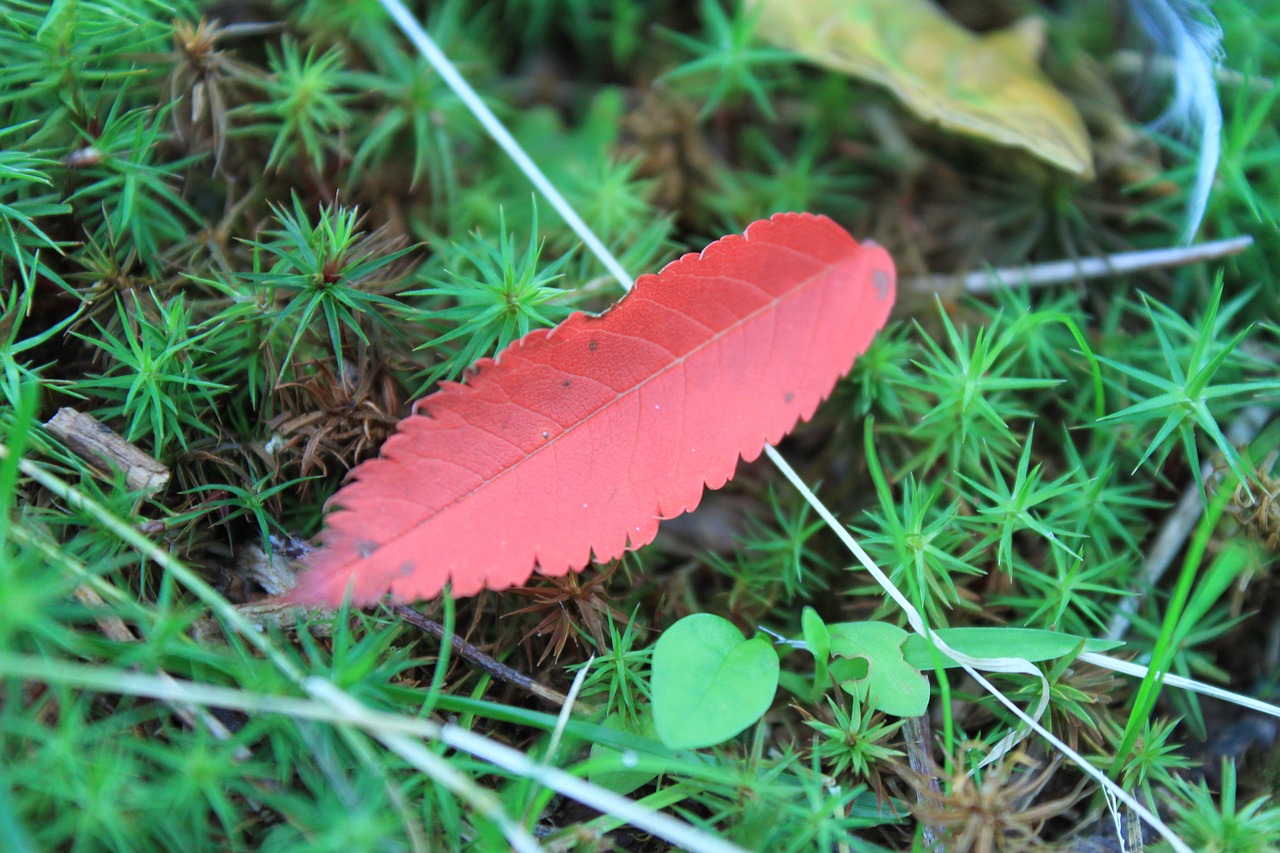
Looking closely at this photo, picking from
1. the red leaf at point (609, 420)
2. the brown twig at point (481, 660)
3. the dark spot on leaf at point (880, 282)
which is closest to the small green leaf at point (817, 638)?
the red leaf at point (609, 420)

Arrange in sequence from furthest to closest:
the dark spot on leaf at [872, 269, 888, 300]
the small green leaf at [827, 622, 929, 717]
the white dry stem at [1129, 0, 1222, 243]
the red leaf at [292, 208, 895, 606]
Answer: the white dry stem at [1129, 0, 1222, 243]
the dark spot on leaf at [872, 269, 888, 300]
the small green leaf at [827, 622, 929, 717]
the red leaf at [292, 208, 895, 606]

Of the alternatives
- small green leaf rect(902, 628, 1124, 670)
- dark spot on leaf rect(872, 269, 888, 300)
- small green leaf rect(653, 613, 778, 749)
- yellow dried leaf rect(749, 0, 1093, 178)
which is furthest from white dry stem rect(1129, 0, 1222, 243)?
small green leaf rect(653, 613, 778, 749)

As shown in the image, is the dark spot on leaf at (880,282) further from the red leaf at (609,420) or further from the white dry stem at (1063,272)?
the white dry stem at (1063,272)

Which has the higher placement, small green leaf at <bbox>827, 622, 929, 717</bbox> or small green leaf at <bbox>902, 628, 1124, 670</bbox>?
small green leaf at <bbox>827, 622, 929, 717</bbox>

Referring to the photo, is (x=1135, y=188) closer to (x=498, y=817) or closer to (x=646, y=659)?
(x=646, y=659)

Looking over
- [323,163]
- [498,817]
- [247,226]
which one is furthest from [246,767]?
[323,163]

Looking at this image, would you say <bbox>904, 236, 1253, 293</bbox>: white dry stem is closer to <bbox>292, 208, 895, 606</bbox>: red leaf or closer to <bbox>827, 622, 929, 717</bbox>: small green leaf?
<bbox>292, 208, 895, 606</bbox>: red leaf

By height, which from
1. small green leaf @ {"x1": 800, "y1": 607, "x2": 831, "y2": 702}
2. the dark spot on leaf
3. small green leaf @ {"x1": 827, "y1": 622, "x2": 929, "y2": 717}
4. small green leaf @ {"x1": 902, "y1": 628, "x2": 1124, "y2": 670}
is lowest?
small green leaf @ {"x1": 902, "y1": 628, "x2": 1124, "y2": 670}

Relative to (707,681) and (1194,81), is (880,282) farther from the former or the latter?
(1194,81)
